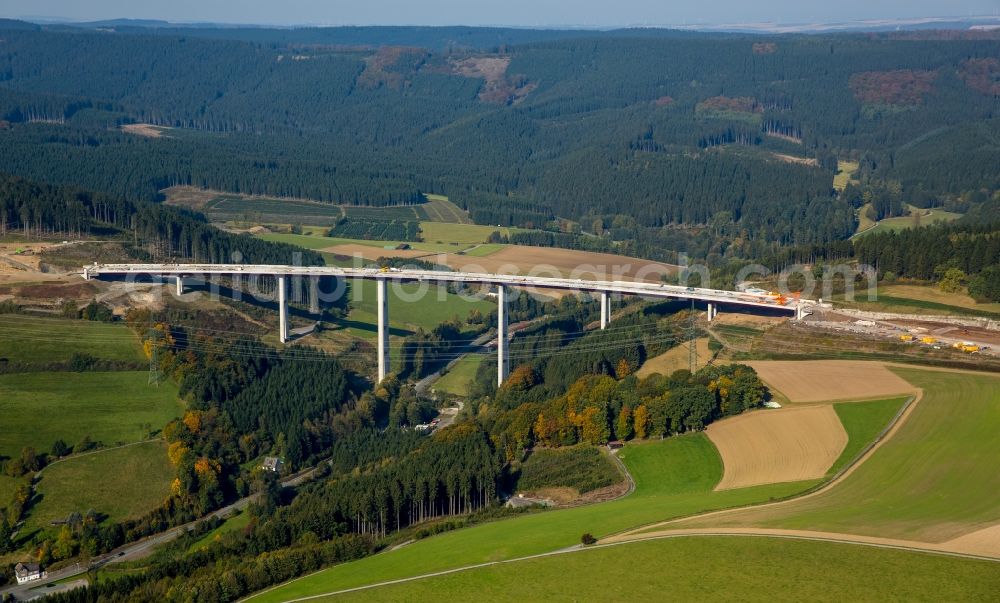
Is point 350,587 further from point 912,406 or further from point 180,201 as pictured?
point 180,201

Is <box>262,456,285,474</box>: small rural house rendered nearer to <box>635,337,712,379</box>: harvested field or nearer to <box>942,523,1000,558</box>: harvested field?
<box>635,337,712,379</box>: harvested field

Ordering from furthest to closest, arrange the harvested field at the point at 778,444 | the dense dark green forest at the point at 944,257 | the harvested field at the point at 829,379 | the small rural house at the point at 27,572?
the dense dark green forest at the point at 944,257 → the harvested field at the point at 829,379 → the harvested field at the point at 778,444 → the small rural house at the point at 27,572

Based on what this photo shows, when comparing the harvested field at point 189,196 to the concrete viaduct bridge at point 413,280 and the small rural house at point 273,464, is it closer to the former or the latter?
the concrete viaduct bridge at point 413,280

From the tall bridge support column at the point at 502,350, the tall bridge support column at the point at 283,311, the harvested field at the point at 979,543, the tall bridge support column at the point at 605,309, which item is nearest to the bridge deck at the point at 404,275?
the tall bridge support column at the point at 605,309

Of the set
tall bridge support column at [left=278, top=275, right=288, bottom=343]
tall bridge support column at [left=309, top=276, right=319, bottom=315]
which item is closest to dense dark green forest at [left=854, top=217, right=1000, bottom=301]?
tall bridge support column at [left=309, top=276, right=319, bottom=315]

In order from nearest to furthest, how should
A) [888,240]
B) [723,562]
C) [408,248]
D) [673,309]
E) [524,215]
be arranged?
[723,562] < [673,309] < [888,240] < [408,248] < [524,215]

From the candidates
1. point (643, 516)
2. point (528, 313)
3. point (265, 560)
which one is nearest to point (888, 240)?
point (528, 313)

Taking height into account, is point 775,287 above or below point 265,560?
above
